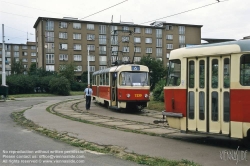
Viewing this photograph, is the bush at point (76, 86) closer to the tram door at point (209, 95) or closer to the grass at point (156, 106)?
the grass at point (156, 106)

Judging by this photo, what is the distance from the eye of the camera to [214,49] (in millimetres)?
8547

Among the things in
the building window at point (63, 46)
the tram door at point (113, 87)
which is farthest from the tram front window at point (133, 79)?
the building window at point (63, 46)

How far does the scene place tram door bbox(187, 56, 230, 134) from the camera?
8297mm

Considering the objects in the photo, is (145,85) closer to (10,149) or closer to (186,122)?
(186,122)

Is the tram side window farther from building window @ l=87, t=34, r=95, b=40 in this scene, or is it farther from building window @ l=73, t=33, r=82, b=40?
building window @ l=87, t=34, r=95, b=40

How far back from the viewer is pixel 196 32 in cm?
8600

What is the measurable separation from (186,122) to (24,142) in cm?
481

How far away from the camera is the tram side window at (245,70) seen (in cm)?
790

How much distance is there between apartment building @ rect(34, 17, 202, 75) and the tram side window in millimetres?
58813

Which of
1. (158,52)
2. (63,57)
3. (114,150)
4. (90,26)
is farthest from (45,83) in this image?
(114,150)

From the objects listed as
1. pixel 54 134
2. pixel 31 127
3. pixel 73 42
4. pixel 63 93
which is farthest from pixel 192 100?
pixel 73 42

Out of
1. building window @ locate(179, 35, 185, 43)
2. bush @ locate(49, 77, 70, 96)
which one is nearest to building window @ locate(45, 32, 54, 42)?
bush @ locate(49, 77, 70, 96)

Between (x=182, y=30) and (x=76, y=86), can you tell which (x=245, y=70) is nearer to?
(x=76, y=86)

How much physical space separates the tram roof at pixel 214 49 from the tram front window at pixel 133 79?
970cm
